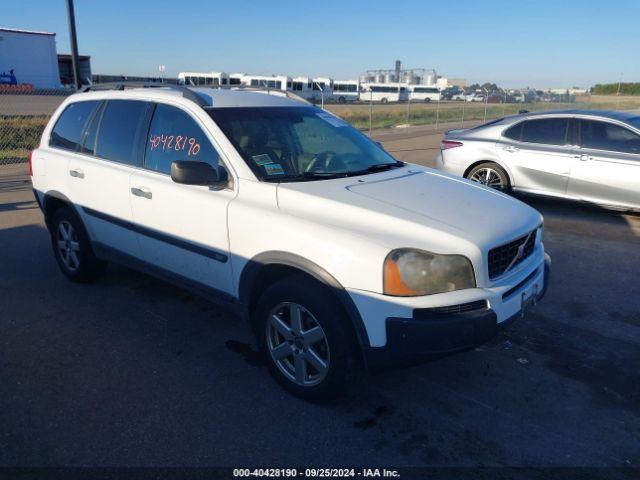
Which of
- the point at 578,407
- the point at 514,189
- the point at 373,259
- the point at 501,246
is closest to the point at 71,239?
the point at 373,259

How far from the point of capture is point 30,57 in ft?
137

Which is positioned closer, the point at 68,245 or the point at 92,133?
the point at 92,133

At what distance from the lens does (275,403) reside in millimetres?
3197

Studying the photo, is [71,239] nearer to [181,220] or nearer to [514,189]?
[181,220]

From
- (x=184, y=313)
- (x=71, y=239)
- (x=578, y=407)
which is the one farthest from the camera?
(x=71, y=239)

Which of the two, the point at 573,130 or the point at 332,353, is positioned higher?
the point at 573,130

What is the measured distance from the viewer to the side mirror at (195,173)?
3279mm

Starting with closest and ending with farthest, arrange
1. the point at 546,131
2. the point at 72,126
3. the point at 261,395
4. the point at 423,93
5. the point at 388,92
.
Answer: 1. the point at 261,395
2. the point at 72,126
3. the point at 546,131
4. the point at 388,92
5. the point at 423,93

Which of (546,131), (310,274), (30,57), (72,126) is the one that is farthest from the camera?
(30,57)

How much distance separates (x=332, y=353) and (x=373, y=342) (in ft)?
0.90

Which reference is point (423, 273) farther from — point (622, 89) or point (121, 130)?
point (622, 89)

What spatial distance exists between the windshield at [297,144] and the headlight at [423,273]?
3.43 feet

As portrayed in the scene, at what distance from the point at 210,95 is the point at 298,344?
2.06 m

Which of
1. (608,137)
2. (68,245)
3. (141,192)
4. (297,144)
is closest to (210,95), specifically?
(297,144)
